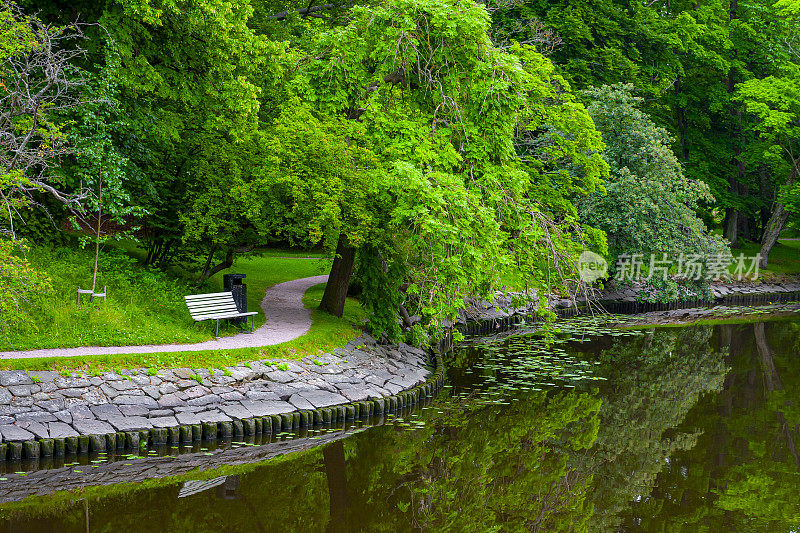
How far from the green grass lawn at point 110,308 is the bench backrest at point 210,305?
37 cm

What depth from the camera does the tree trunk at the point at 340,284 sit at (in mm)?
18297

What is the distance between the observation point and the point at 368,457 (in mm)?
11414

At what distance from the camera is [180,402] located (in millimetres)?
12188

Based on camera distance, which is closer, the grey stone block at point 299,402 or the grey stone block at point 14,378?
the grey stone block at point 14,378

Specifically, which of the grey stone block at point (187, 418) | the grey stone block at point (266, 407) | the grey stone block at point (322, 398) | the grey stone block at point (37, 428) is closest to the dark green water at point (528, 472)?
the grey stone block at point (322, 398)

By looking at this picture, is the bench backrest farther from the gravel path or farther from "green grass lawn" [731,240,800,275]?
"green grass lawn" [731,240,800,275]

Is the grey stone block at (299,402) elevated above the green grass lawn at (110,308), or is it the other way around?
the green grass lawn at (110,308)

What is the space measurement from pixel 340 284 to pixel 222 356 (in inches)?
205

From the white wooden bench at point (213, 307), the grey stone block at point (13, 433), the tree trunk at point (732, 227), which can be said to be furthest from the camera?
the tree trunk at point (732, 227)

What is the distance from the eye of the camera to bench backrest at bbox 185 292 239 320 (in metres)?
15.3

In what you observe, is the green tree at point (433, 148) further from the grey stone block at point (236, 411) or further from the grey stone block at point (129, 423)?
the grey stone block at point (129, 423)

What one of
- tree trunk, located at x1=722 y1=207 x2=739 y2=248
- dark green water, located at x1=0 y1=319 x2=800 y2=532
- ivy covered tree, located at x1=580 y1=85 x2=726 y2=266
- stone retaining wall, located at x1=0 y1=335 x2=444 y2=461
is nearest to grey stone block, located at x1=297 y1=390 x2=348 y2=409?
stone retaining wall, located at x1=0 y1=335 x2=444 y2=461

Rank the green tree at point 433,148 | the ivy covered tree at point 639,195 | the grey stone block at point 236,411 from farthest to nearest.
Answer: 1. the ivy covered tree at point 639,195
2. the green tree at point 433,148
3. the grey stone block at point 236,411

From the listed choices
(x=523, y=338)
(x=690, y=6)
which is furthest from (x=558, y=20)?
(x=523, y=338)
